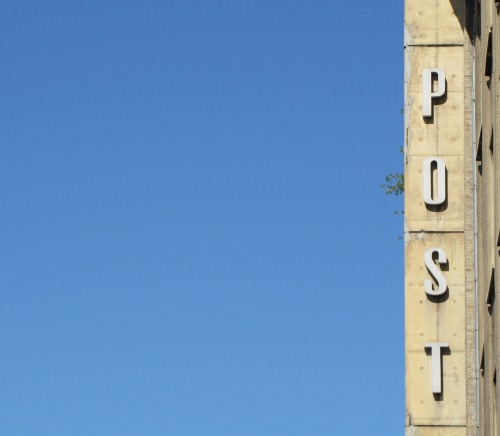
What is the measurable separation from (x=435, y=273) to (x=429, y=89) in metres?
3.52

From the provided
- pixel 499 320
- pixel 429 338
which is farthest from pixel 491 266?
pixel 429 338

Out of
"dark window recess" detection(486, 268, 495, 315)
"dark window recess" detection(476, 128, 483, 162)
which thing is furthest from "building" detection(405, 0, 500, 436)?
"dark window recess" detection(486, 268, 495, 315)

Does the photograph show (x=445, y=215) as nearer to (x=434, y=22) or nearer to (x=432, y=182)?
(x=432, y=182)

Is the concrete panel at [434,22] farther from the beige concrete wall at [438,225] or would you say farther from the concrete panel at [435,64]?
the concrete panel at [435,64]

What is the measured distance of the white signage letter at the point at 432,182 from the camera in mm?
29297

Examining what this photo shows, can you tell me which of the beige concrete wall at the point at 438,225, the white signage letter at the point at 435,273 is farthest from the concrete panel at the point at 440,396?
the white signage letter at the point at 435,273

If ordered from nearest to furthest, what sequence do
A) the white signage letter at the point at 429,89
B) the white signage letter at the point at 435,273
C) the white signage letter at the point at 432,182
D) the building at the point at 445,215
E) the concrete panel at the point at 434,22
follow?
the building at the point at 445,215
the white signage letter at the point at 435,273
the white signage letter at the point at 432,182
the white signage letter at the point at 429,89
the concrete panel at the point at 434,22

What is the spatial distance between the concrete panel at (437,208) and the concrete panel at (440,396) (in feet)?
7.58

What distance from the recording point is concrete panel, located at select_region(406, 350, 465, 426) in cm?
2804

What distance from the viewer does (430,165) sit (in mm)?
29594

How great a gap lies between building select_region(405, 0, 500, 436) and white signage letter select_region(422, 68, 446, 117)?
2cm

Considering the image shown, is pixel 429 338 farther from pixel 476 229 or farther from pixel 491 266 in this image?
pixel 491 266

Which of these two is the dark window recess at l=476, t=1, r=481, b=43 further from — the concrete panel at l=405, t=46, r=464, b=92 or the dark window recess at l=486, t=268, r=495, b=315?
the dark window recess at l=486, t=268, r=495, b=315

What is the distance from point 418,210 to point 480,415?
4720mm
